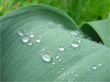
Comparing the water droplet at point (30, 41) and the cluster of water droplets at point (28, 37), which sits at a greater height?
the cluster of water droplets at point (28, 37)

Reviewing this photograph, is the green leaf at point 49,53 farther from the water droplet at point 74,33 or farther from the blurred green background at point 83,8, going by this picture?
the blurred green background at point 83,8

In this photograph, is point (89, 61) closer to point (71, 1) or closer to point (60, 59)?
point (60, 59)

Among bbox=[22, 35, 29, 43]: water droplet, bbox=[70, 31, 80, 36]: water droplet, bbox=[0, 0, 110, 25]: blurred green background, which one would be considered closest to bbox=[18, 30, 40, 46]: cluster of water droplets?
bbox=[22, 35, 29, 43]: water droplet

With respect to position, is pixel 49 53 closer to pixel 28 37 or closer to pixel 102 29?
pixel 28 37

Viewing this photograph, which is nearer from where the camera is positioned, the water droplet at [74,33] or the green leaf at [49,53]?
the green leaf at [49,53]

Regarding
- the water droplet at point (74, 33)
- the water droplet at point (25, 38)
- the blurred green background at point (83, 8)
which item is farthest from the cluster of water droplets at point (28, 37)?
A: the blurred green background at point (83, 8)

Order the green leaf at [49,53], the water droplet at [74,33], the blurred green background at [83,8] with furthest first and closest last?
the blurred green background at [83,8] < the water droplet at [74,33] < the green leaf at [49,53]

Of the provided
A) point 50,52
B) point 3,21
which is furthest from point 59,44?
point 3,21

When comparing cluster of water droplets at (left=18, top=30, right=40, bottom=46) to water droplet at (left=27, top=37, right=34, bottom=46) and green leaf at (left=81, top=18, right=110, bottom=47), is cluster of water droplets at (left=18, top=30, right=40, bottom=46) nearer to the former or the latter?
water droplet at (left=27, top=37, right=34, bottom=46)
